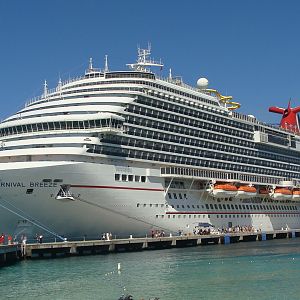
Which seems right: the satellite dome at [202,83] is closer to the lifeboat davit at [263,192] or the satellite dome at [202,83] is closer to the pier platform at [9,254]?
the lifeboat davit at [263,192]

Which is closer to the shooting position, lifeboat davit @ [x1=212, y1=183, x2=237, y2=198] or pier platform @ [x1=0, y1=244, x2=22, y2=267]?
pier platform @ [x1=0, y1=244, x2=22, y2=267]

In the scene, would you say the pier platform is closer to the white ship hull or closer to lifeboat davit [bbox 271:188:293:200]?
the white ship hull

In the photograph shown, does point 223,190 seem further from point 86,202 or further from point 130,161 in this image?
point 86,202

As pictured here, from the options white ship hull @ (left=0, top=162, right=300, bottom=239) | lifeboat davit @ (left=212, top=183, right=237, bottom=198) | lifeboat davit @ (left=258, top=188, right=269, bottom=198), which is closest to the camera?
white ship hull @ (left=0, top=162, right=300, bottom=239)

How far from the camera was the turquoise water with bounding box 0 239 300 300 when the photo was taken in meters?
28.2

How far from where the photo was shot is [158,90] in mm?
54188

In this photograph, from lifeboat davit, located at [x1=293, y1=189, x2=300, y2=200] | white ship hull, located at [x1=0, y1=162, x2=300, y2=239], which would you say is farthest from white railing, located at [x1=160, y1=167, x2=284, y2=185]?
lifeboat davit, located at [x1=293, y1=189, x2=300, y2=200]

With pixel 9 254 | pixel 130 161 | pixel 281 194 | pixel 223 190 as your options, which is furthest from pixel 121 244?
pixel 281 194

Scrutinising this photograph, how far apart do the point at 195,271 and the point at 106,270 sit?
17.5 ft

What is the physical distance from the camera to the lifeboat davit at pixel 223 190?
5697cm

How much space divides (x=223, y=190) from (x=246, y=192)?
15.6 feet

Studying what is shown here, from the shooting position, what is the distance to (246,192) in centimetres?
6122

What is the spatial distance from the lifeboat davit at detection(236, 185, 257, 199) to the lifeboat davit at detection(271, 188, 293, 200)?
6.34m

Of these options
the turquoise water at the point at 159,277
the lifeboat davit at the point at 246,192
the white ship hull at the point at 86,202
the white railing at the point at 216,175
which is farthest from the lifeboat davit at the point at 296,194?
the turquoise water at the point at 159,277
